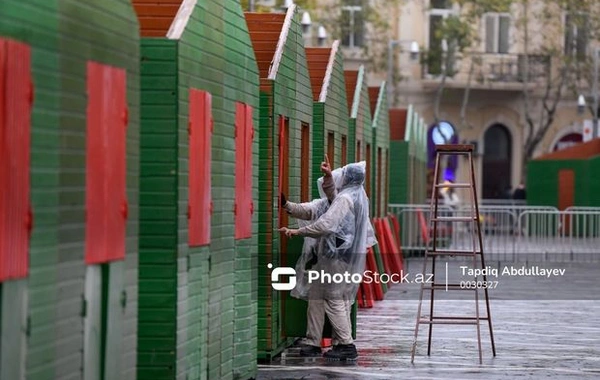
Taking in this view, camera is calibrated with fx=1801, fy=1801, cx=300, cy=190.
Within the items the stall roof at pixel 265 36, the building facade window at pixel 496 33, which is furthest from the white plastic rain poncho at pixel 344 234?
the building facade window at pixel 496 33

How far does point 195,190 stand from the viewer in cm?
1230

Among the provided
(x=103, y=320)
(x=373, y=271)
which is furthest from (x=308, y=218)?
(x=373, y=271)

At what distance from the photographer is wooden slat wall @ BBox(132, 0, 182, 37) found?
12.3 m

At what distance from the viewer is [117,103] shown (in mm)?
10547

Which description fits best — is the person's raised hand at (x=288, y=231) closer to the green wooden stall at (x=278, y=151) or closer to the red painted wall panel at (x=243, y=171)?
the green wooden stall at (x=278, y=151)

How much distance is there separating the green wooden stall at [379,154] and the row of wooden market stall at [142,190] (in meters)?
10.9

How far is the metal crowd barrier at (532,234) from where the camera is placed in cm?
3644

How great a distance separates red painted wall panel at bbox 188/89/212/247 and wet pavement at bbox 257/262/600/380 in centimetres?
326

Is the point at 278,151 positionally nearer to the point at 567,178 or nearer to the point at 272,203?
the point at 272,203

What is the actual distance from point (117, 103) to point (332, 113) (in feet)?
37.2

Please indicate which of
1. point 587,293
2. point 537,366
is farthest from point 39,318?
point 587,293

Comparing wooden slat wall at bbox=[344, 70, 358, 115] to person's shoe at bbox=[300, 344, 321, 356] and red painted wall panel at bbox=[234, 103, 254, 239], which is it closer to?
person's shoe at bbox=[300, 344, 321, 356]

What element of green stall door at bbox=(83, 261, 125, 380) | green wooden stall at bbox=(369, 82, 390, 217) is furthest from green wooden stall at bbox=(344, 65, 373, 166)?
green stall door at bbox=(83, 261, 125, 380)

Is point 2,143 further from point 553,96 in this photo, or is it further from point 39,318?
point 553,96
